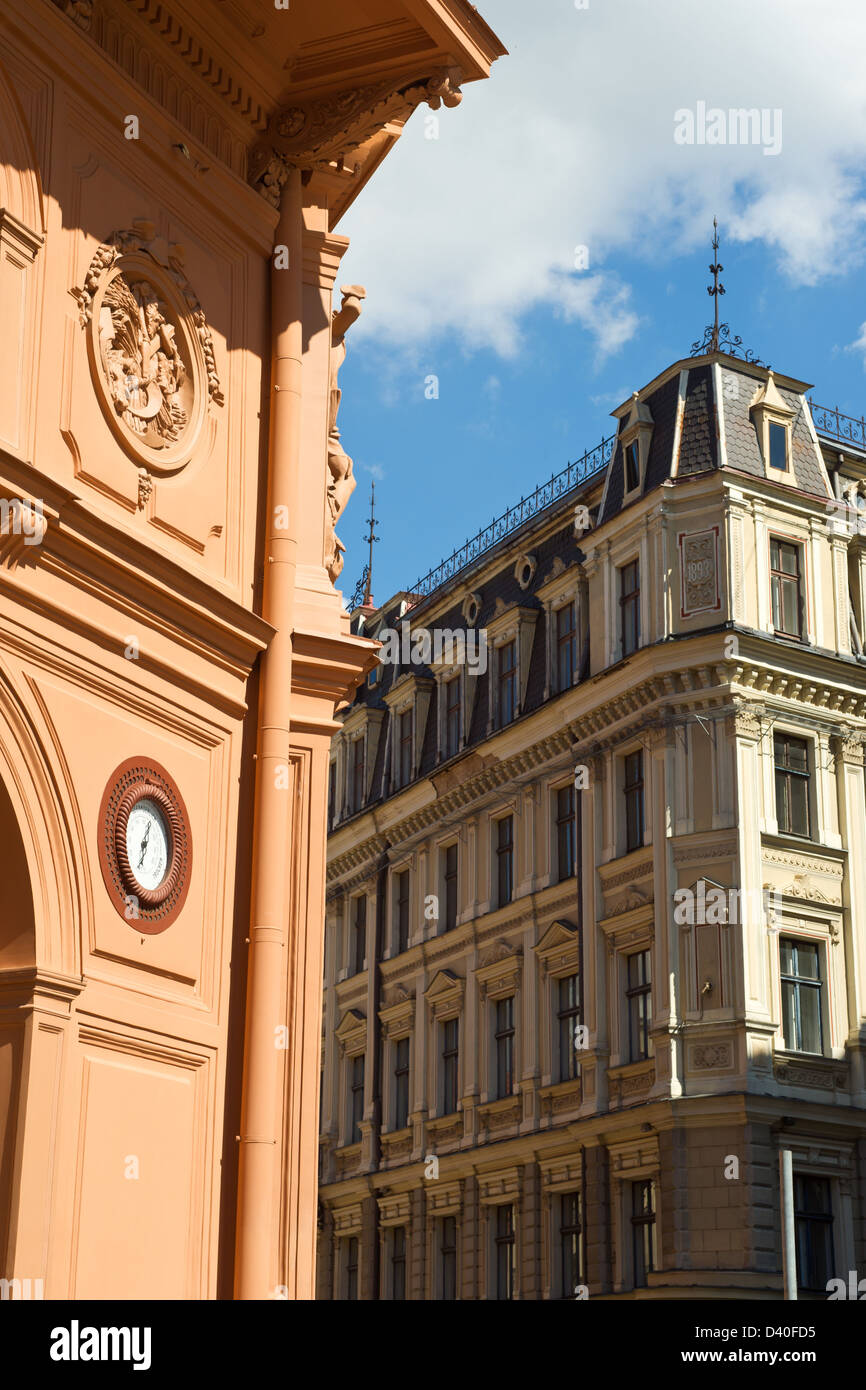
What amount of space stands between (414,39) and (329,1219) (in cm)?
3619

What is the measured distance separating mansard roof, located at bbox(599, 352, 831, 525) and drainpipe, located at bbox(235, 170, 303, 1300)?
24111 millimetres

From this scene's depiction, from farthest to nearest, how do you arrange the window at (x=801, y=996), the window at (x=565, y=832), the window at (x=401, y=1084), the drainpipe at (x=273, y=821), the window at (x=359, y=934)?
the window at (x=359, y=934), the window at (x=401, y=1084), the window at (x=565, y=832), the window at (x=801, y=996), the drainpipe at (x=273, y=821)

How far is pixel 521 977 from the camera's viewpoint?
125 feet

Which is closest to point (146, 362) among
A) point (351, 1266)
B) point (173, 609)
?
point (173, 609)

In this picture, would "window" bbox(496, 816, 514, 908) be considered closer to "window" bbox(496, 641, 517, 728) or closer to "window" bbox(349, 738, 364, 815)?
"window" bbox(496, 641, 517, 728)

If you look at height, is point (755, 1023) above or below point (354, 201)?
below

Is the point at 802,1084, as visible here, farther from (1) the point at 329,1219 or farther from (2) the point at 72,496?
(2) the point at 72,496

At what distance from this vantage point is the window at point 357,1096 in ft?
144

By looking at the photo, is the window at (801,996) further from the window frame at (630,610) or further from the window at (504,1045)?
the window at (504,1045)

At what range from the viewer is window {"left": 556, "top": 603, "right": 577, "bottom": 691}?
127 feet

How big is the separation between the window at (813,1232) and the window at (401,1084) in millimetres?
11836

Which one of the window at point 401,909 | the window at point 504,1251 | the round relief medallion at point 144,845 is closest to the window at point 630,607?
the window at point 401,909

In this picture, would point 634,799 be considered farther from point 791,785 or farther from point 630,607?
point 630,607
